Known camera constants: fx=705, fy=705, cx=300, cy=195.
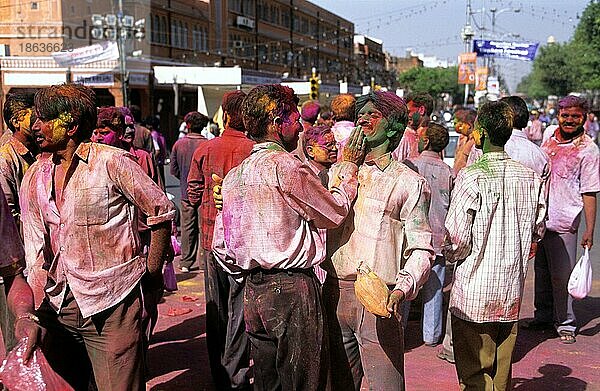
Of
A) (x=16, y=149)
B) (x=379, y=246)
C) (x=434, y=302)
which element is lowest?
(x=434, y=302)

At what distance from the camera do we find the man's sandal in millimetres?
6293

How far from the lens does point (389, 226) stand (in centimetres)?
350

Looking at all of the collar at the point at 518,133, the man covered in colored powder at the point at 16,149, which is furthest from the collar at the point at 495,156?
the man covered in colored powder at the point at 16,149

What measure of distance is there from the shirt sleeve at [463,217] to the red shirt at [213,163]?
1752 mm

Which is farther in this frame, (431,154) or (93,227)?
(431,154)

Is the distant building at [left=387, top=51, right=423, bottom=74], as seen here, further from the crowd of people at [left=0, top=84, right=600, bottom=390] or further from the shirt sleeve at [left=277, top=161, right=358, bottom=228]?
the shirt sleeve at [left=277, top=161, right=358, bottom=228]

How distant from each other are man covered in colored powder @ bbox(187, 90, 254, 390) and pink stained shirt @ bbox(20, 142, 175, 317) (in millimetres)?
1259

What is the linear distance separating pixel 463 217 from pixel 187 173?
5134 mm

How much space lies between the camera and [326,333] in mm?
3533

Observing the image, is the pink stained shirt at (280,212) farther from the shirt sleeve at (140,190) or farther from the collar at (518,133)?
the collar at (518,133)

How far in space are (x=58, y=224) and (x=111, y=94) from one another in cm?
3190

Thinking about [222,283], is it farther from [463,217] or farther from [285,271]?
[463,217]

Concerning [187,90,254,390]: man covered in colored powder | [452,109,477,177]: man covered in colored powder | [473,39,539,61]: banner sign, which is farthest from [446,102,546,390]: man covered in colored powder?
[473,39,539,61]: banner sign

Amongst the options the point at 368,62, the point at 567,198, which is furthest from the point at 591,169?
Answer: the point at 368,62
